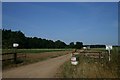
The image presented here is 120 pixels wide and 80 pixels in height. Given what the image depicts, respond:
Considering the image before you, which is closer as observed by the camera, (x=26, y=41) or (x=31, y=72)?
(x=31, y=72)

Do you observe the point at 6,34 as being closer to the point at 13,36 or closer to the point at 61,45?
the point at 13,36

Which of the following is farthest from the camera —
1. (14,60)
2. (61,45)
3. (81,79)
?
(61,45)

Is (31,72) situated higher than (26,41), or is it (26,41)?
(26,41)

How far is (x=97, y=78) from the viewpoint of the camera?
12.0 metres

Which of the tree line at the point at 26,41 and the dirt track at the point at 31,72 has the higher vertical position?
the tree line at the point at 26,41

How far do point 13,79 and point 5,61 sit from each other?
9.23 m

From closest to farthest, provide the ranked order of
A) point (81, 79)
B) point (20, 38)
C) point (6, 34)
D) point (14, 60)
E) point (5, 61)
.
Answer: point (81, 79), point (5, 61), point (14, 60), point (20, 38), point (6, 34)

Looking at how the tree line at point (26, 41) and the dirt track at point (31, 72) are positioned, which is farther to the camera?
the tree line at point (26, 41)

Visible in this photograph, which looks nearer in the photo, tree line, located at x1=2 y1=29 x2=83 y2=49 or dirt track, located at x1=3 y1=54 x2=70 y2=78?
dirt track, located at x1=3 y1=54 x2=70 y2=78

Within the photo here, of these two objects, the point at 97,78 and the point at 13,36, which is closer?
the point at 97,78

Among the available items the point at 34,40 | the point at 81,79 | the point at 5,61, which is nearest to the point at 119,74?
the point at 81,79

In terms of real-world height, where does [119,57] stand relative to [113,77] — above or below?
above

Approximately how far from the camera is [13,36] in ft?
397

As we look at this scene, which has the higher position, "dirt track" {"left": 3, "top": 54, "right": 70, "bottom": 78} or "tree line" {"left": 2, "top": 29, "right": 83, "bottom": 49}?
"tree line" {"left": 2, "top": 29, "right": 83, "bottom": 49}
